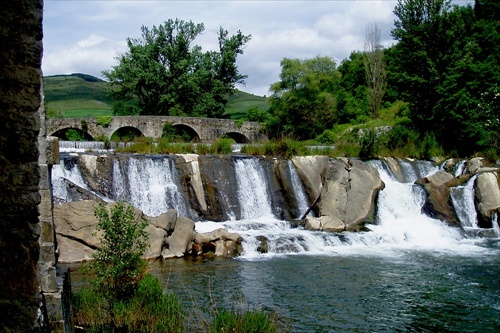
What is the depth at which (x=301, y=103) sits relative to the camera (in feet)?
146

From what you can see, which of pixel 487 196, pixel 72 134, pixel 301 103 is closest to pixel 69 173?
pixel 487 196

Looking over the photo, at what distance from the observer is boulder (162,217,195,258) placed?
16.4 m

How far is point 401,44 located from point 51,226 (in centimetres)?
3388

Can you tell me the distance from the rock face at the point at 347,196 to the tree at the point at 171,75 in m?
28.4

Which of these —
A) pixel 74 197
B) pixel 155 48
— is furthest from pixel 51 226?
pixel 155 48

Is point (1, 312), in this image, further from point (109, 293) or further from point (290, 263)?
point (290, 263)

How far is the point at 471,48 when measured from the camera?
32625 mm

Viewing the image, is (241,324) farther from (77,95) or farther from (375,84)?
(77,95)

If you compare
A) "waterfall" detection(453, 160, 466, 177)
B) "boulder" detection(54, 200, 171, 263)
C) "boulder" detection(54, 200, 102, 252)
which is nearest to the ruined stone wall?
"boulder" detection(54, 200, 171, 263)

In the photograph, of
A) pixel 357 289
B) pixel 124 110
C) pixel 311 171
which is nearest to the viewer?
pixel 357 289

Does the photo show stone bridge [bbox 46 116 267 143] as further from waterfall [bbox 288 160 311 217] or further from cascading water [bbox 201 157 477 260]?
cascading water [bbox 201 157 477 260]

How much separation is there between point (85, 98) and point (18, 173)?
290 ft

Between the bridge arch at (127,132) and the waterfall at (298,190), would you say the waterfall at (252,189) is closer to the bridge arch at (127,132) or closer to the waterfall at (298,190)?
the waterfall at (298,190)

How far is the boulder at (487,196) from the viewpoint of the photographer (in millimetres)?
21688
